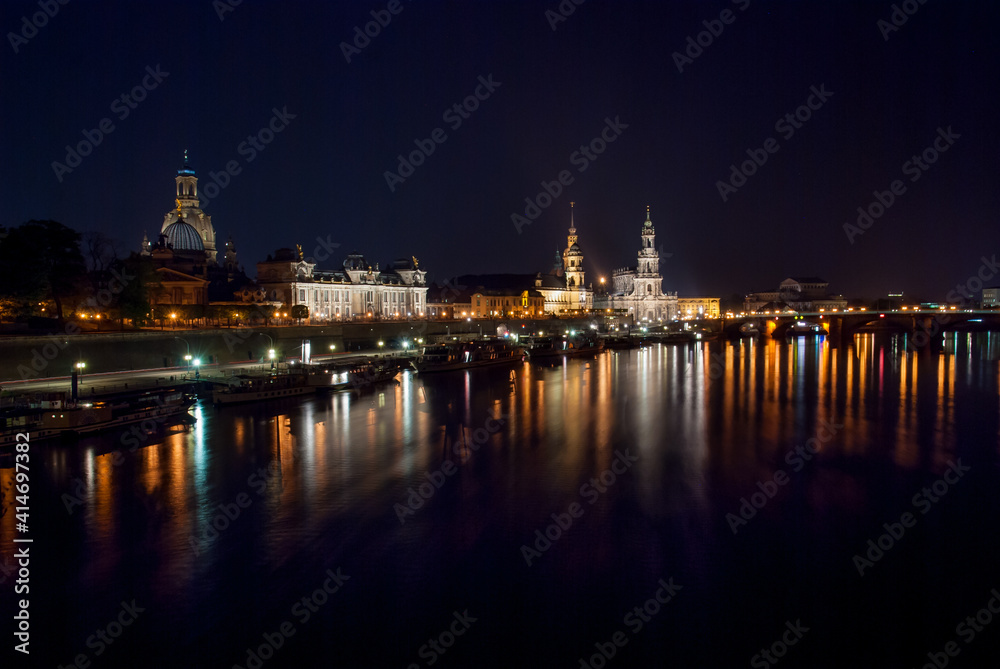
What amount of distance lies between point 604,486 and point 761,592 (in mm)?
5604

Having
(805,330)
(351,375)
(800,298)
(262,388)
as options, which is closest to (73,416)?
(262,388)

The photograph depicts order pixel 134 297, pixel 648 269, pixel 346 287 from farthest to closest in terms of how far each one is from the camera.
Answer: pixel 648 269 → pixel 346 287 → pixel 134 297

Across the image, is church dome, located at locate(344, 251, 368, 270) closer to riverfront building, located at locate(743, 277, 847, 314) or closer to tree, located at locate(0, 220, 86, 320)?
tree, located at locate(0, 220, 86, 320)

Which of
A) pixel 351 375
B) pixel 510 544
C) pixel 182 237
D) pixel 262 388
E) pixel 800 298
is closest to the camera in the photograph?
pixel 510 544

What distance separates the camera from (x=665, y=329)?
3337 inches

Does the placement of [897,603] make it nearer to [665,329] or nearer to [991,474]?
[991,474]

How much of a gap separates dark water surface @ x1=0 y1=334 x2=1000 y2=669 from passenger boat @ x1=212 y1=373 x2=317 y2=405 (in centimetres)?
257

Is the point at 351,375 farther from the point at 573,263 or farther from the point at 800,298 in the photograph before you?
the point at 800,298

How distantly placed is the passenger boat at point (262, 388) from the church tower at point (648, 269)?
274 feet

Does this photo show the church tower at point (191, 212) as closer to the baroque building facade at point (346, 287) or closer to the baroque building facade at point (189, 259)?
the baroque building facade at point (189, 259)

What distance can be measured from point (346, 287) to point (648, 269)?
5540 cm

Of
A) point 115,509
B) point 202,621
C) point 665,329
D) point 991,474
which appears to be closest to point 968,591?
point 991,474

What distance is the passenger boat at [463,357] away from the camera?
133 ft

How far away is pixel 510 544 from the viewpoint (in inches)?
492
